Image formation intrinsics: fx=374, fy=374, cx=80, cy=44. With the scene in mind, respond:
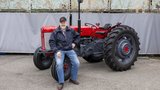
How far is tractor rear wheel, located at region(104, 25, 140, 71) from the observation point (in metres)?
10.0

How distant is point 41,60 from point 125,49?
2.40m

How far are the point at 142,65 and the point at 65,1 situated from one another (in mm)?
4736

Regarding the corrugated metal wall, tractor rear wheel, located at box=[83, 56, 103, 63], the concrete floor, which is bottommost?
the concrete floor

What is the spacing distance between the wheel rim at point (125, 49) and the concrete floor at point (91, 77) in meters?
0.37

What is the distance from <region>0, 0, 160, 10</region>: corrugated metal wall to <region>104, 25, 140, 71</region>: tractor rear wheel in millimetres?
3836

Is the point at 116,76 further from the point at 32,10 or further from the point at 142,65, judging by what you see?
the point at 32,10

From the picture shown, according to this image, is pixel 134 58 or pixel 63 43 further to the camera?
pixel 134 58

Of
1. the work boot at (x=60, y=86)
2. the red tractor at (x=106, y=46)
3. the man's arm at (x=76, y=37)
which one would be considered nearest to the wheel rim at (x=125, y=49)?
the red tractor at (x=106, y=46)

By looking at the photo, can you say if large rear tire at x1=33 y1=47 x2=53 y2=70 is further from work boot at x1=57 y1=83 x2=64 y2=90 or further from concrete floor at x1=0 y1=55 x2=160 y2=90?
work boot at x1=57 y1=83 x2=64 y2=90

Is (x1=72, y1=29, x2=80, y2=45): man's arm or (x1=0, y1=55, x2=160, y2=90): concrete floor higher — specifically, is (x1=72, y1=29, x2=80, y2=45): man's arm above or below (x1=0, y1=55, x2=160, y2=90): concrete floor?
above

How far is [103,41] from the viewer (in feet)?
34.2

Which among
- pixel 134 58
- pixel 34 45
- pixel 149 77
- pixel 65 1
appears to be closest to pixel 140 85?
pixel 149 77

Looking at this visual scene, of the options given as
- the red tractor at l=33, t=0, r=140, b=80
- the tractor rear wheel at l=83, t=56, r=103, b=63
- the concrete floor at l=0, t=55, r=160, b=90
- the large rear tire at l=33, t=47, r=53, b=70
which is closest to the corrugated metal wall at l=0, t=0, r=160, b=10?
the concrete floor at l=0, t=55, r=160, b=90

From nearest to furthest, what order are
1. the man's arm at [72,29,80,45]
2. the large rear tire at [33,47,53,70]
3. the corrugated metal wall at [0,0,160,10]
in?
1. the man's arm at [72,29,80,45]
2. the large rear tire at [33,47,53,70]
3. the corrugated metal wall at [0,0,160,10]
